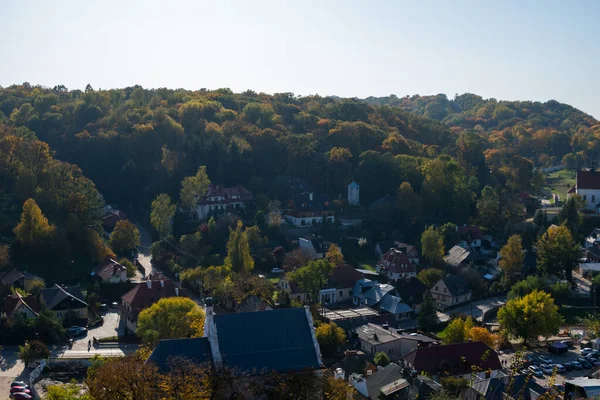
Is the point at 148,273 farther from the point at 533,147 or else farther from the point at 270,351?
the point at 533,147

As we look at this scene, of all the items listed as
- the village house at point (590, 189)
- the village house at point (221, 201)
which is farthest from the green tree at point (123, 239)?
the village house at point (590, 189)

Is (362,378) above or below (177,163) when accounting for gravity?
below

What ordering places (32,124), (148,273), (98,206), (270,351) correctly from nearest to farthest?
1. (270,351)
2. (148,273)
3. (98,206)
4. (32,124)

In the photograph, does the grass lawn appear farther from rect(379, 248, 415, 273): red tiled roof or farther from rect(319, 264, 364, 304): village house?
rect(319, 264, 364, 304): village house

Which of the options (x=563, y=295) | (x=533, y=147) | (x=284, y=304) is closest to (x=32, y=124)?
(x=284, y=304)

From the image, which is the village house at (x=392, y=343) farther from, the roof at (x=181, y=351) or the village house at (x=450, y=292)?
the roof at (x=181, y=351)
